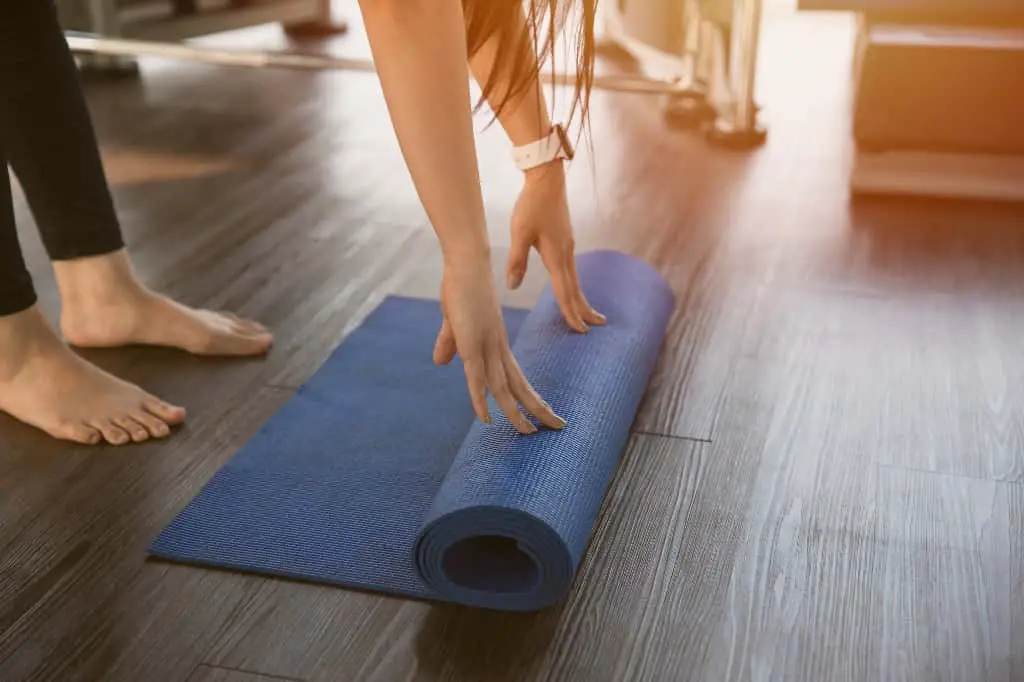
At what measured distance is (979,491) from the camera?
1408mm

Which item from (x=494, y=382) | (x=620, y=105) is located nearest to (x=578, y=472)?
(x=494, y=382)

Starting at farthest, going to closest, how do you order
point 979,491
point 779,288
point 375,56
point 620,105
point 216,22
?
point 216,22 → point 620,105 → point 779,288 → point 979,491 → point 375,56

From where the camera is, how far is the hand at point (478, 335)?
1.12 metres

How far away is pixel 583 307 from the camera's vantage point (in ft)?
5.09

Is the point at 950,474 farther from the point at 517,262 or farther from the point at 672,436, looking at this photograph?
the point at 517,262

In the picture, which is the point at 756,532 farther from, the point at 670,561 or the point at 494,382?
the point at 494,382

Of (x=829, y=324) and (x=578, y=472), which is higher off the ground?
(x=578, y=472)

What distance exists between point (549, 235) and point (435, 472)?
1.16 feet

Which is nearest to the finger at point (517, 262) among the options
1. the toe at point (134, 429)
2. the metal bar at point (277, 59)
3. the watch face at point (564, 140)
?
the watch face at point (564, 140)

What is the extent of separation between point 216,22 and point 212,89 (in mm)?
378

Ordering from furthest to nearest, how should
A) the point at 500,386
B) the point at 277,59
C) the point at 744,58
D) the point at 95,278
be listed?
the point at 277,59
the point at 744,58
the point at 95,278
the point at 500,386


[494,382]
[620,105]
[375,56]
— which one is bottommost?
[620,105]

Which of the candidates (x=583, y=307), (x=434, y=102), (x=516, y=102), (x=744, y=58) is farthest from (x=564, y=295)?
(x=744, y=58)

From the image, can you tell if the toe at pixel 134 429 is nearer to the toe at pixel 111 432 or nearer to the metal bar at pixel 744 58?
the toe at pixel 111 432
